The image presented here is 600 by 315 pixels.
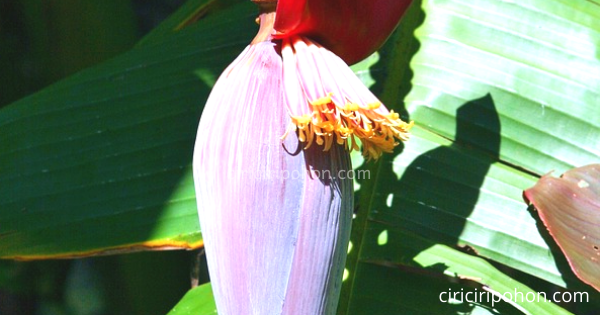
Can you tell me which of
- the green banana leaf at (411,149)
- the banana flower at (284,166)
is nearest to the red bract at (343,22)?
the banana flower at (284,166)

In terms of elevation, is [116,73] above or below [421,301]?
above

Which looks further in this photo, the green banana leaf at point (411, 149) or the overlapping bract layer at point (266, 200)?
the green banana leaf at point (411, 149)

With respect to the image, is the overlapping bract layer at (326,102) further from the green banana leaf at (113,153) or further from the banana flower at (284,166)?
the green banana leaf at (113,153)

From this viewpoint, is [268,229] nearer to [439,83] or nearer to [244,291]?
[244,291]

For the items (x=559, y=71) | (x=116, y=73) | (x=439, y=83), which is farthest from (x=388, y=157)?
(x=116, y=73)

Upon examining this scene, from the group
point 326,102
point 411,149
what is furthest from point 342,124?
point 411,149

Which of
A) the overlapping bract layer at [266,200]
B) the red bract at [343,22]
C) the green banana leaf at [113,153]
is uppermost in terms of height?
the red bract at [343,22]

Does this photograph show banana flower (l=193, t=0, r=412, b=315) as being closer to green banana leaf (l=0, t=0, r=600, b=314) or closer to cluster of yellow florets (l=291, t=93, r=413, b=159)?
cluster of yellow florets (l=291, t=93, r=413, b=159)

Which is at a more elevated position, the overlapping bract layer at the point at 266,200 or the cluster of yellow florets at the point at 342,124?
the cluster of yellow florets at the point at 342,124
